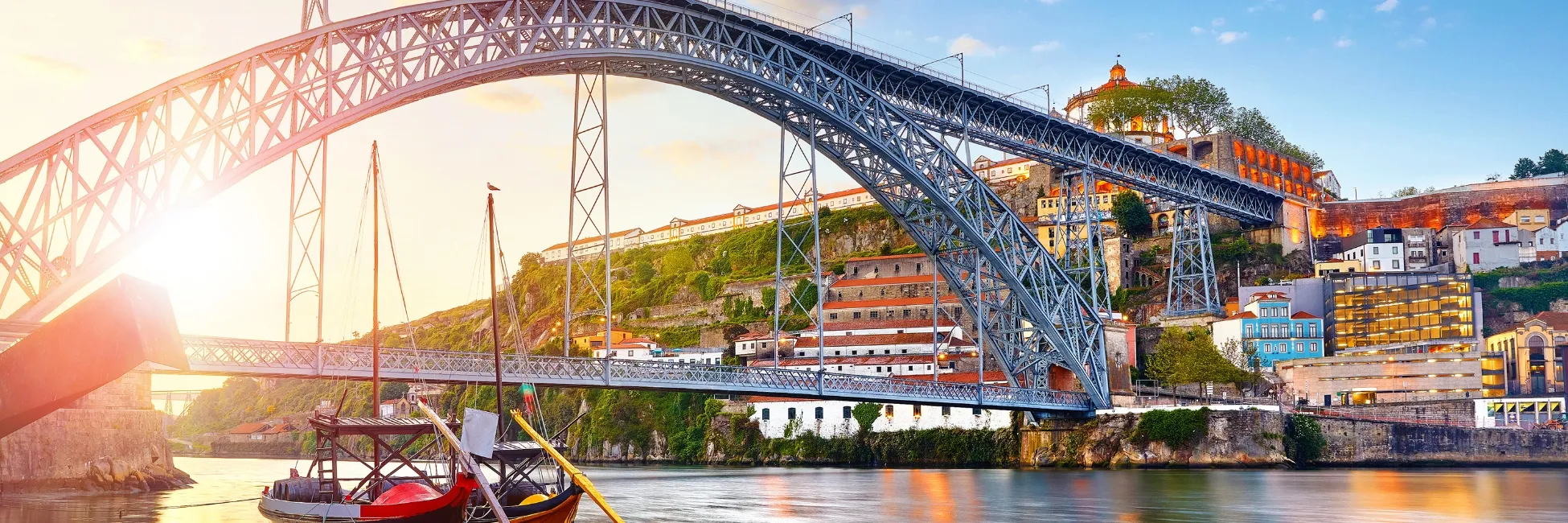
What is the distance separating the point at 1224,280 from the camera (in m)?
76.1

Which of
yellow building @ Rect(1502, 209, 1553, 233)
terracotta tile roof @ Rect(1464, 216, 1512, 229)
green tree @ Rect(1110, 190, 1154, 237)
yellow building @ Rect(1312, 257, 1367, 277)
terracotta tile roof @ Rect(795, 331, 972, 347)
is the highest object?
green tree @ Rect(1110, 190, 1154, 237)

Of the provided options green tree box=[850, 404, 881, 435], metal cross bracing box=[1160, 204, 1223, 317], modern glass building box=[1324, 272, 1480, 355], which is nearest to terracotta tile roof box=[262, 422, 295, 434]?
green tree box=[850, 404, 881, 435]

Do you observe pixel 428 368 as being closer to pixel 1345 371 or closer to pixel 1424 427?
pixel 1424 427

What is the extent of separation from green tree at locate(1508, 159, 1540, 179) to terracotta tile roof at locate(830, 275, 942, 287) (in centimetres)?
5017

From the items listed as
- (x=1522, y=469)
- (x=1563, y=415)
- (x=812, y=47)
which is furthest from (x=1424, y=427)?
(x=812, y=47)

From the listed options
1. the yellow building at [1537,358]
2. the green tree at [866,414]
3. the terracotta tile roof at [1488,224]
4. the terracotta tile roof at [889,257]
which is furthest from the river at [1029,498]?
Result: the terracotta tile roof at [889,257]

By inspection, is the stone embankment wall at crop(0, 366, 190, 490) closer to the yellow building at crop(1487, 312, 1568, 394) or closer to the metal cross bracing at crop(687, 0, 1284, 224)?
the metal cross bracing at crop(687, 0, 1284, 224)

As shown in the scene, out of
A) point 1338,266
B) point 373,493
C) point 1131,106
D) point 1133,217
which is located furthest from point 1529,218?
point 373,493

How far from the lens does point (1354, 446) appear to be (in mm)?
48062

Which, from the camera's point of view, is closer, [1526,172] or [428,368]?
[428,368]

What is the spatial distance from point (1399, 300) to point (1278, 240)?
1092 cm

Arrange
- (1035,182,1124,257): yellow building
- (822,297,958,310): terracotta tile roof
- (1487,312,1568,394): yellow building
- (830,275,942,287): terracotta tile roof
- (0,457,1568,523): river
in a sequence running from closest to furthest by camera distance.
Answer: (0,457,1568,523): river
(1487,312,1568,394): yellow building
(822,297,958,310): terracotta tile roof
(830,275,942,287): terracotta tile roof
(1035,182,1124,257): yellow building

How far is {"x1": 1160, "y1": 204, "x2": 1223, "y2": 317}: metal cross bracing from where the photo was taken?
6869 centimetres

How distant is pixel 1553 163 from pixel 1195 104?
28487mm
